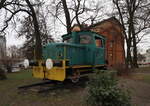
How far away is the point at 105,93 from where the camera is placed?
11.8ft

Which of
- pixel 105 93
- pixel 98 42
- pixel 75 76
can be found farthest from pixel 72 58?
pixel 105 93

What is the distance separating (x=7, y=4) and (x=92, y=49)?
360 inches

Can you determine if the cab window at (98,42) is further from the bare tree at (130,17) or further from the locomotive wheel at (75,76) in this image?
the bare tree at (130,17)

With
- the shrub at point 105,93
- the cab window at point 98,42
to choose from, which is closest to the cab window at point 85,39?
the cab window at point 98,42

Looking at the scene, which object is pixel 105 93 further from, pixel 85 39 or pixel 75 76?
pixel 85 39

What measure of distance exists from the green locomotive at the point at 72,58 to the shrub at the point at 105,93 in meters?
2.99

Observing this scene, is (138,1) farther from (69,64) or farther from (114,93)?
(114,93)

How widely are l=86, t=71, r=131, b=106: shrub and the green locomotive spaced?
9.82 ft

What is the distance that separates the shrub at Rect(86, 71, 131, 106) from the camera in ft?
12.0

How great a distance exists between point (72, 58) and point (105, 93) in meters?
4.35

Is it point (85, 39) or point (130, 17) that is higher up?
point (130, 17)

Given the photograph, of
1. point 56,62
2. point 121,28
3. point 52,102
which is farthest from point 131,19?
point 52,102

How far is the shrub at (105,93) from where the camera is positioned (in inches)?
144

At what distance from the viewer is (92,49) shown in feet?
28.5
